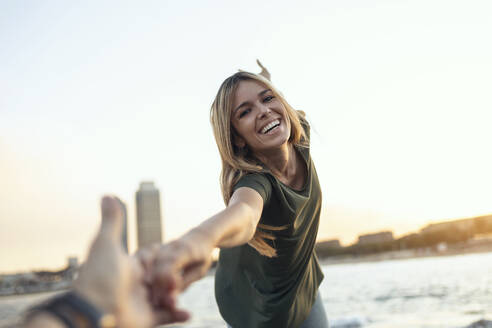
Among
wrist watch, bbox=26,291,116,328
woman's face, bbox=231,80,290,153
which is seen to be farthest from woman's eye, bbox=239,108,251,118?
wrist watch, bbox=26,291,116,328

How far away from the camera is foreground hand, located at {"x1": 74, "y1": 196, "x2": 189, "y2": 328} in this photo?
3.05ft

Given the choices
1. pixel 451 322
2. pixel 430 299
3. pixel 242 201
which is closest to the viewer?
pixel 242 201

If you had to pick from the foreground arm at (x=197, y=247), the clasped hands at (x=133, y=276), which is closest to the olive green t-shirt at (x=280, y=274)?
the foreground arm at (x=197, y=247)

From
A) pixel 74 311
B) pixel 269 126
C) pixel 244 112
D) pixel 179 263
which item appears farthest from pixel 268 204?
pixel 74 311

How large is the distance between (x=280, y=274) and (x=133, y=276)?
2171 millimetres

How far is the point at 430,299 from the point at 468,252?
6302cm

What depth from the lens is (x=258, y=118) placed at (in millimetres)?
2836

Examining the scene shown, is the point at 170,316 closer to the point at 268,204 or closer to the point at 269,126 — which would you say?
the point at 268,204

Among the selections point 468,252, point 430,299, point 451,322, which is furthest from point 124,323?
point 468,252

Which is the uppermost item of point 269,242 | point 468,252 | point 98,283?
point 98,283

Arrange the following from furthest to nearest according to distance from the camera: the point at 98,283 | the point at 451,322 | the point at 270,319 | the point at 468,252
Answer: the point at 468,252 < the point at 451,322 < the point at 270,319 < the point at 98,283

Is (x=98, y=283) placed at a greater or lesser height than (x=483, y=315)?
greater

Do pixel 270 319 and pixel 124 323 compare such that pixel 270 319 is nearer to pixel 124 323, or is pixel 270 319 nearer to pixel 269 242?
pixel 269 242

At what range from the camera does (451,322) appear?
754 centimetres
